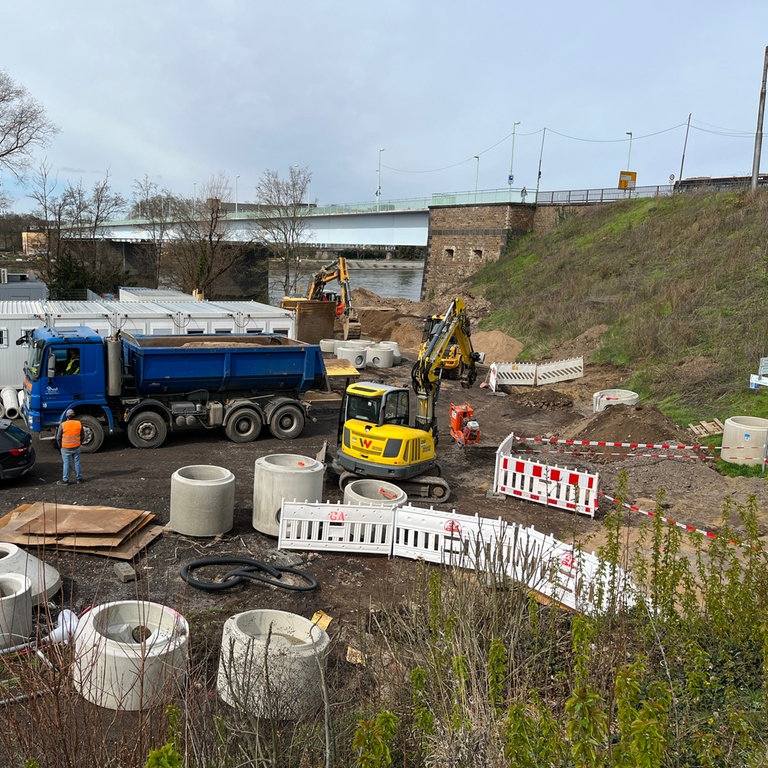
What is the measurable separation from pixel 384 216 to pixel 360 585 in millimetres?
45209

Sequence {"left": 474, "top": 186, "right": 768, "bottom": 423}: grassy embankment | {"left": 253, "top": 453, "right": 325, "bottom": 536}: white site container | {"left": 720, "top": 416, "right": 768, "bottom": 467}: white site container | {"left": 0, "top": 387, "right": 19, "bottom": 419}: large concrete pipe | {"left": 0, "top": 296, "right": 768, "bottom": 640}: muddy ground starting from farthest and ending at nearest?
{"left": 474, "top": 186, "right": 768, "bottom": 423}: grassy embankment
{"left": 0, "top": 387, "right": 19, "bottom": 419}: large concrete pipe
{"left": 720, "top": 416, "right": 768, "bottom": 467}: white site container
{"left": 253, "top": 453, "right": 325, "bottom": 536}: white site container
{"left": 0, "top": 296, "right": 768, "bottom": 640}: muddy ground

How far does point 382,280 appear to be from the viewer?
82562 mm

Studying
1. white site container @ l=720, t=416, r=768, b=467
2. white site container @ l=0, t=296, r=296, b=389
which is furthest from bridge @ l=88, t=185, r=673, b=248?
white site container @ l=720, t=416, r=768, b=467

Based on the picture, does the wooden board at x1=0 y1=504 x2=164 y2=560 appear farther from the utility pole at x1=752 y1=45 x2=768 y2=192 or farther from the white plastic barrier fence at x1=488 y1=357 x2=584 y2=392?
the utility pole at x1=752 y1=45 x2=768 y2=192

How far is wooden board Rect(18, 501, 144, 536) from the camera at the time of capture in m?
10.3

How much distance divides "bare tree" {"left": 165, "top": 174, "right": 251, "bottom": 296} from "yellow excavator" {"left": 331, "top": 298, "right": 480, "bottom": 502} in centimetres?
3382

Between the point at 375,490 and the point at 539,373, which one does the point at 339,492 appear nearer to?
the point at 375,490

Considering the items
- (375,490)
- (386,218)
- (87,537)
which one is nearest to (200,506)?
(87,537)

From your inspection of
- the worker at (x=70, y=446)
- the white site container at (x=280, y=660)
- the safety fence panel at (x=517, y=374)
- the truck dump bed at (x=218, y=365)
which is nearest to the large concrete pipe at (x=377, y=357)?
the safety fence panel at (x=517, y=374)

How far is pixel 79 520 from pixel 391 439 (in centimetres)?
540

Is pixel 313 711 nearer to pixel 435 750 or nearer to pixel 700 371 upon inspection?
pixel 435 750

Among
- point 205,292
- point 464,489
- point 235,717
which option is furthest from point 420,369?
point 205,292

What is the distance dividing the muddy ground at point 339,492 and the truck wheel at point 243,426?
27cm

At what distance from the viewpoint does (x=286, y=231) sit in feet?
163
